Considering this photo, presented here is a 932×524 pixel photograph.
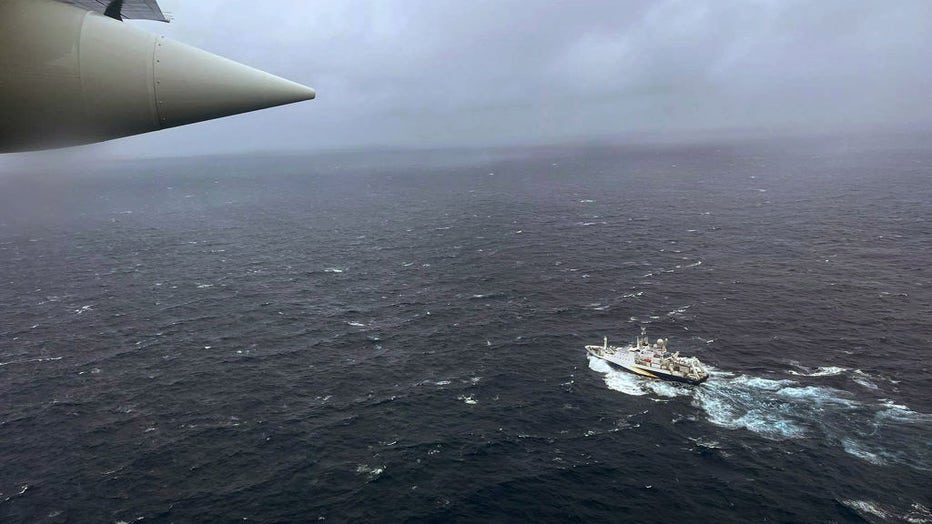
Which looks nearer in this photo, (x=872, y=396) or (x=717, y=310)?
(x=872, y=396)

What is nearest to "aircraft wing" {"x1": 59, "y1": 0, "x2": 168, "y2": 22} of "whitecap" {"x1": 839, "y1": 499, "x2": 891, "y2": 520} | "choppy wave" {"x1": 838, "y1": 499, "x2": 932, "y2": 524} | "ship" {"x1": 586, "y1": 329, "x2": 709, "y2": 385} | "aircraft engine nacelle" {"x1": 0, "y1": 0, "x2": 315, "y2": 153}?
"aircraft engine nacelle" {"x1": 0, "y1": 0, "x2": 315, "y2": 153}

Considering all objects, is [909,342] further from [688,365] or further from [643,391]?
[643,391]

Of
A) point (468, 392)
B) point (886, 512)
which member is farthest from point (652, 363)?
point (886, 512)

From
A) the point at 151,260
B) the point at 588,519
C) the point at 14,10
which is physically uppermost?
the point at 14,10

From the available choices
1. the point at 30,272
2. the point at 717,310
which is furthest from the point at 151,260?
the point at 717,310

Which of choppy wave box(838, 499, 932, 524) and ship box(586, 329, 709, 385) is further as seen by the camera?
ship box(586, 329, 709, 385)

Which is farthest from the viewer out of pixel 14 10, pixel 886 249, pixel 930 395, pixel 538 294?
pixel 886 249

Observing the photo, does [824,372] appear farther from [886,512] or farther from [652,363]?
[886,512]

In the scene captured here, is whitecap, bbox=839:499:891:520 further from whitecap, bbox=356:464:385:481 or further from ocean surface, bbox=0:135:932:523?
whitecap, bbox=356:464:385:481
